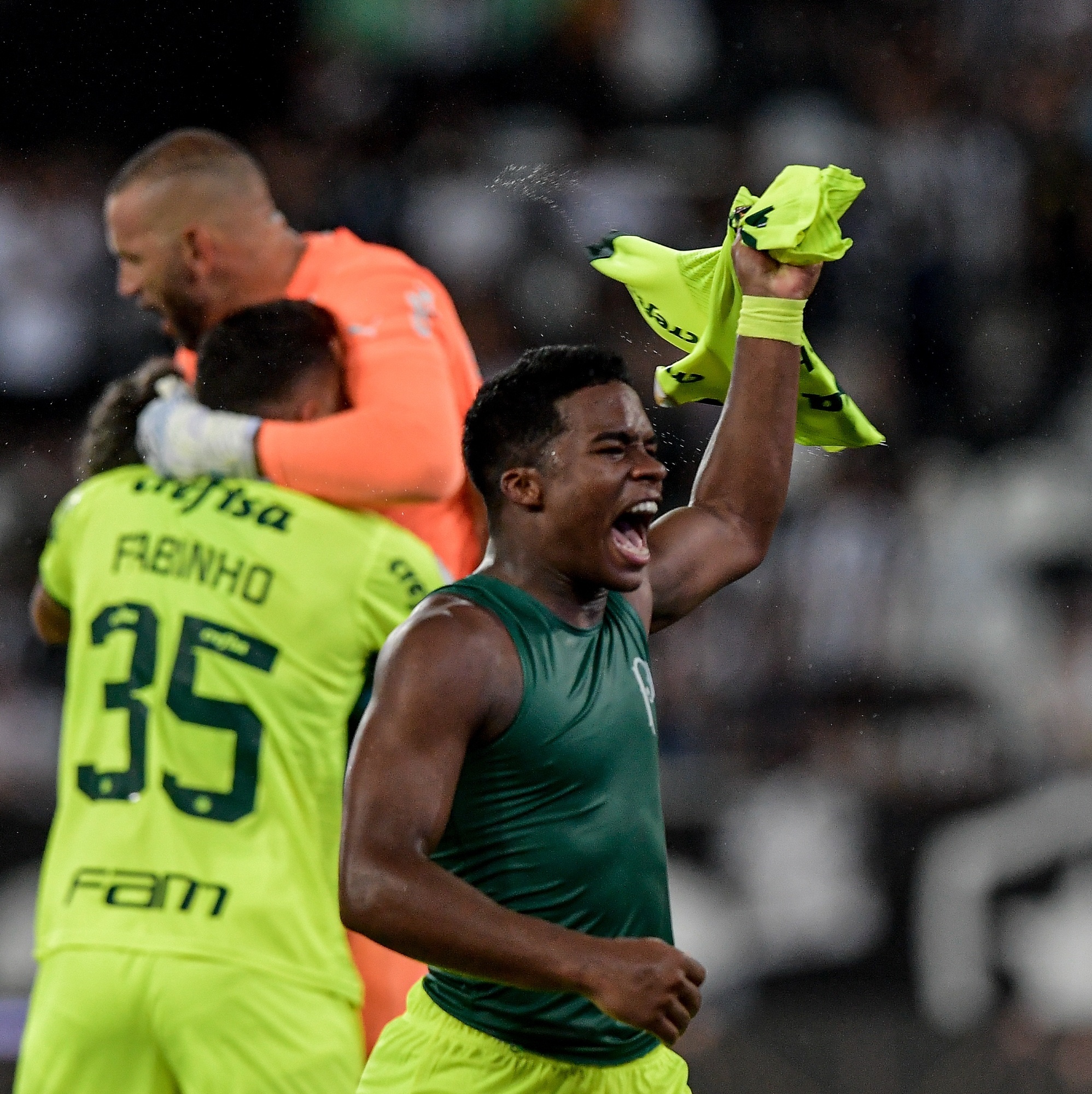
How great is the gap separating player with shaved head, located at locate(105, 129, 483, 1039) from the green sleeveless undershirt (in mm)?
785

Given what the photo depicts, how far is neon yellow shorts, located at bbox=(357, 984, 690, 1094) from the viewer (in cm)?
227

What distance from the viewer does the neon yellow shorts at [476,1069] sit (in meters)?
2.27

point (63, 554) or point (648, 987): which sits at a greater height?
point (648, 987)

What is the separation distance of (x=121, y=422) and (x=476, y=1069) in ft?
5.24

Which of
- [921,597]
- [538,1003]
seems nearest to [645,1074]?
[538,1003]

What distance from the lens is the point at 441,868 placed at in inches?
80.1

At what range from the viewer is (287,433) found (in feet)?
9.95

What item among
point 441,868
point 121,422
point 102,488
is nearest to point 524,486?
point 441,868

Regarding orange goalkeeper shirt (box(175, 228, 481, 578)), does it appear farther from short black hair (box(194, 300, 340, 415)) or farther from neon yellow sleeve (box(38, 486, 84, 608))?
neon yellow sleeve (box(38, 486, 84, 608))

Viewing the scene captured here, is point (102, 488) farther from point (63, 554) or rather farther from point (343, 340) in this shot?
point (343, 340)

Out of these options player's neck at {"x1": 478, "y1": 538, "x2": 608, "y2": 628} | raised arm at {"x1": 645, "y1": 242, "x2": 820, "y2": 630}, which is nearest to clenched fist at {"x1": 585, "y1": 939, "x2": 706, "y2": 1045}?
player's neck at {"x1": 478, "y1": 538, "x2": 608, "y2": 628}

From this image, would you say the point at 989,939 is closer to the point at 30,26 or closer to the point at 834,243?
the point at 834,243

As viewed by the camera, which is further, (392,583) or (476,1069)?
(392,583)

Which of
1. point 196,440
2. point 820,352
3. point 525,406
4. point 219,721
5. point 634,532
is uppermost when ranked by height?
point 525,406
